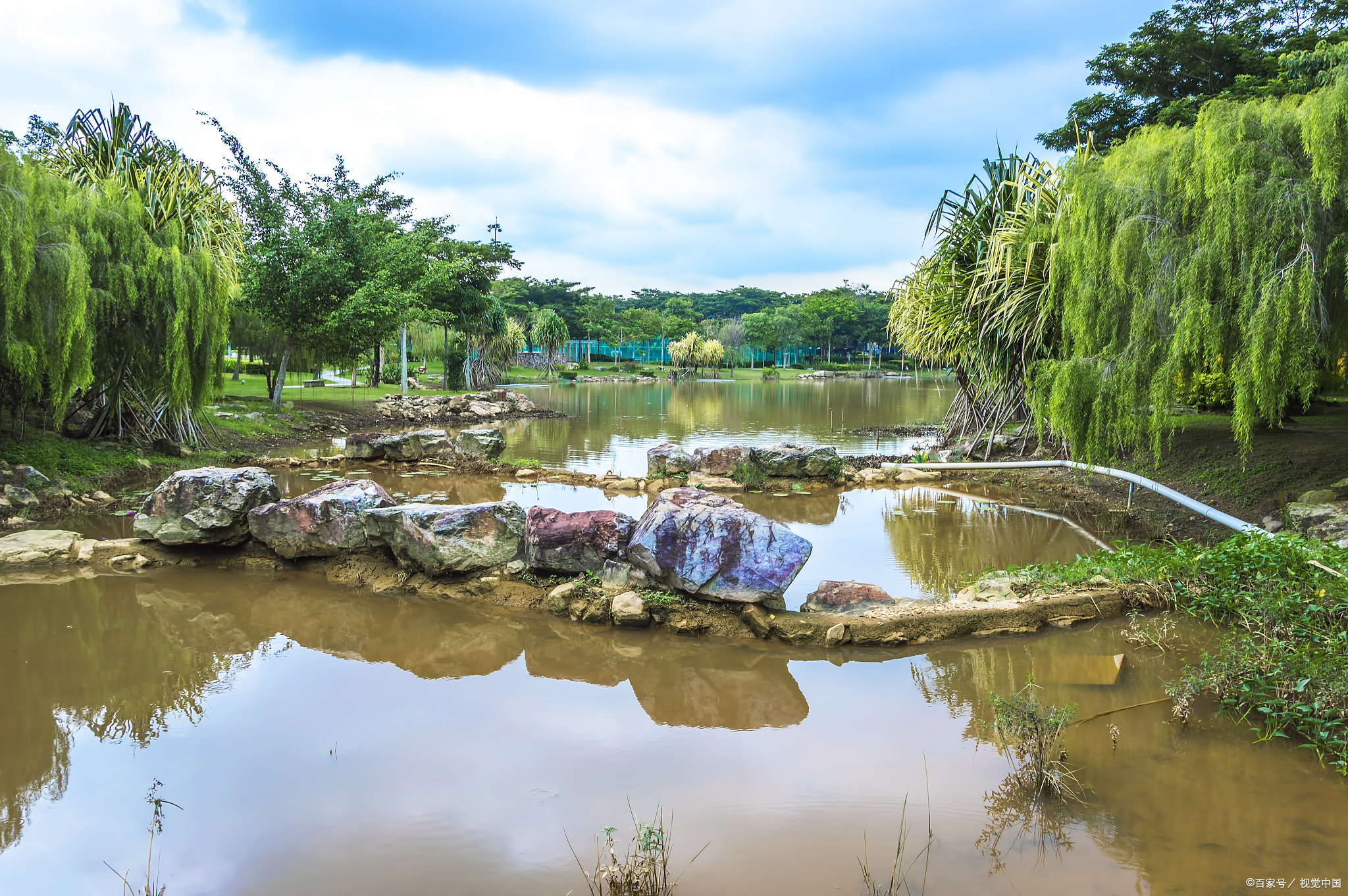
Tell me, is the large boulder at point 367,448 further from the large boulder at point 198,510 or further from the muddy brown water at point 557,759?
the muddy brown water at point 557,759

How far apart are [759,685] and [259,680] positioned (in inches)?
141

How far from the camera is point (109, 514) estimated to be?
10266mm

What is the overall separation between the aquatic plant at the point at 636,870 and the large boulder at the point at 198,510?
630 cm

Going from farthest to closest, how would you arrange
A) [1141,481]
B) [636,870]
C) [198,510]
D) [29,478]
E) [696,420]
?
[696,420] < [29,478] < [1141,481] < [198,510] < [636,870]

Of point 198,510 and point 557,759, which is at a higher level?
point 198,510

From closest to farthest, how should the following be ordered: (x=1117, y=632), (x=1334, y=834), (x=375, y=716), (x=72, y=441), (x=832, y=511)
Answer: (x=1334, y=834)
(x=375, y=716)
(x=1117, y=632)
(x=832, y=511)
(x=72, y=441)

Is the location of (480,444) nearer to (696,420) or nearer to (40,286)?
(40,286)

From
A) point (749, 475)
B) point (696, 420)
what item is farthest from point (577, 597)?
point (696, 420)

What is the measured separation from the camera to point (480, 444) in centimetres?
1602

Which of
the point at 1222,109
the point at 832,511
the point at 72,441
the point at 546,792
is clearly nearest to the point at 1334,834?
the point at 546,792

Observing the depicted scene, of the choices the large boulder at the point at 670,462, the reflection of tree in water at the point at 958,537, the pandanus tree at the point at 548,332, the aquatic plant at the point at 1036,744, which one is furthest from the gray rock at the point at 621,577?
the pandanus tree at the point at 548,332

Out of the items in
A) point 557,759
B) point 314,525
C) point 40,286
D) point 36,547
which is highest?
point 40,286

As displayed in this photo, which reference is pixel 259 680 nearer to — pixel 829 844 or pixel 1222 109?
pixel 829 844

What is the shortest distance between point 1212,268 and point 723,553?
5756 mm
